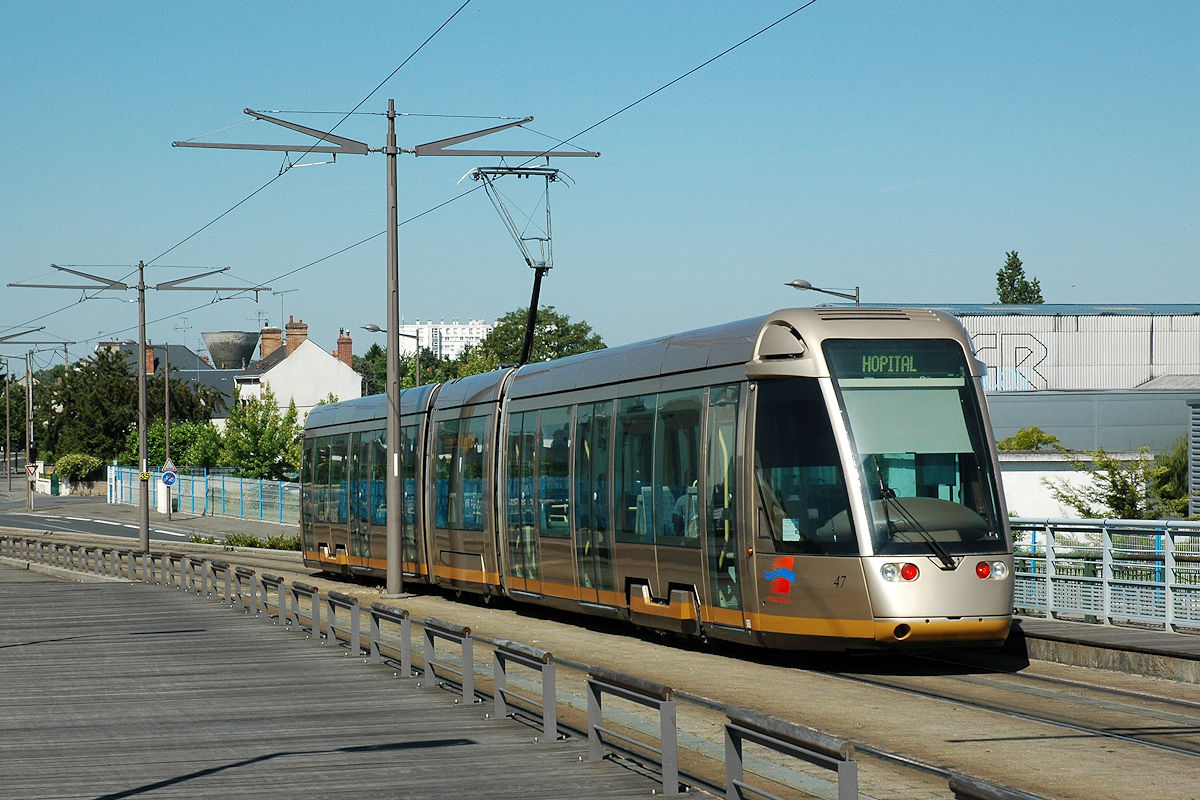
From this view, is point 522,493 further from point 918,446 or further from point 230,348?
point 230,348

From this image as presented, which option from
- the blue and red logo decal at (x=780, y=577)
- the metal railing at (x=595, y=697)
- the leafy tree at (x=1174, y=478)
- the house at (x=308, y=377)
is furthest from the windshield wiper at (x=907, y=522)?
the house at (x=308, y=377)

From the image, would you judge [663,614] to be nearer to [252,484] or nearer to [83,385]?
[252,484]

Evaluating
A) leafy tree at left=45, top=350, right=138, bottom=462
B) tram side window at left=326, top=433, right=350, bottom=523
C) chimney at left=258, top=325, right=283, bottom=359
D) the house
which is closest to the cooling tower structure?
chimney at left=258, top=325, right=283, bottom=359

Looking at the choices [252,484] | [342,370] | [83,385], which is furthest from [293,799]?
[342,370]

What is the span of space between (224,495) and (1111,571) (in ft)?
196

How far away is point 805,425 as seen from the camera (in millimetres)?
13953

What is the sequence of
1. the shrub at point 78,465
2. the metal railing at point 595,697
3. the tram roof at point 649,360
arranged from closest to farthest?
the metal railing at point 595,697 < the tram roof at point 649,360 < the shrub at point 78,465

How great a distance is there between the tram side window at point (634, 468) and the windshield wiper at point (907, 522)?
328 cm

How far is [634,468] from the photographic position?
16766 millimetres

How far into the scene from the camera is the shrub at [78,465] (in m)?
92.3

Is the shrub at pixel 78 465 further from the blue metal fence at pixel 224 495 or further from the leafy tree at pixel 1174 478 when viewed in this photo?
the leafy tree at pixel 1174 478

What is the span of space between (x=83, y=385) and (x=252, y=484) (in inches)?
1185

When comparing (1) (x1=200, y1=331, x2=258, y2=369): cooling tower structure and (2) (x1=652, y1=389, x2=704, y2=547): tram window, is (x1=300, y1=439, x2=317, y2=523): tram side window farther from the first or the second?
(1) (x1=200, y1=331, x2=258, y2=369): cooling tower structure

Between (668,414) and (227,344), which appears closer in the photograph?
(668,414)
